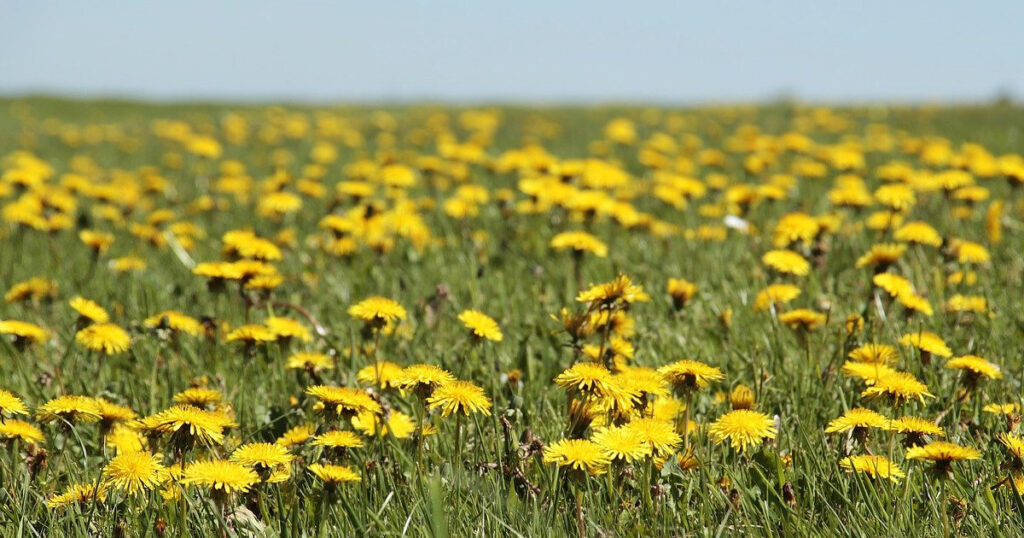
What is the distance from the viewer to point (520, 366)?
2.60 metres

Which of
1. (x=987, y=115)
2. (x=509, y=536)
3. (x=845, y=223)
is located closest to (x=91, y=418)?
(x=509, y=536)

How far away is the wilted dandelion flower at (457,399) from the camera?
172cm

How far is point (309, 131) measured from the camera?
35.5 ft

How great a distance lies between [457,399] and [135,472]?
560 mm

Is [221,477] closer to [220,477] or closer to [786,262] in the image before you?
[220,477]

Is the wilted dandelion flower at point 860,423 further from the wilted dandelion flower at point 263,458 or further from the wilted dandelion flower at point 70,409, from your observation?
the wilted dandelion flower at point 70,409

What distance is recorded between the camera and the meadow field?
1.68 m

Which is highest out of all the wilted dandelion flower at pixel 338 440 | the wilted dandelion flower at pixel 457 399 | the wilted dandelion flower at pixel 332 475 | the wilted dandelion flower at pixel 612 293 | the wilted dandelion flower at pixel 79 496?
the wilted dandelion flower at pixel 612 293

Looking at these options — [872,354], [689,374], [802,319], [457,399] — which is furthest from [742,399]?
[457,399]

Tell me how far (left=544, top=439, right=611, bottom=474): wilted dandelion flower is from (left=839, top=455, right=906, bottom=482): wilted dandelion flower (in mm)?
442

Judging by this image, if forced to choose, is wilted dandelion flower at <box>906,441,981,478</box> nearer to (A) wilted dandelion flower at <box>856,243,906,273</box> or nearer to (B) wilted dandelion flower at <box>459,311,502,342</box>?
(B) wilted dandelion flower at <box>459,311,502,342</box>

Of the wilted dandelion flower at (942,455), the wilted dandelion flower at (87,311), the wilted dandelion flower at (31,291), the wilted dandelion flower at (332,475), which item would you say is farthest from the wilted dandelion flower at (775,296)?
the wilted dandelion flower at (31,291)

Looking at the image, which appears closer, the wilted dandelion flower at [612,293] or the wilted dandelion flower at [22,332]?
the wilted dandelion flower at [612,293]

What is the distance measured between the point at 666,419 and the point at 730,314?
89 cm
